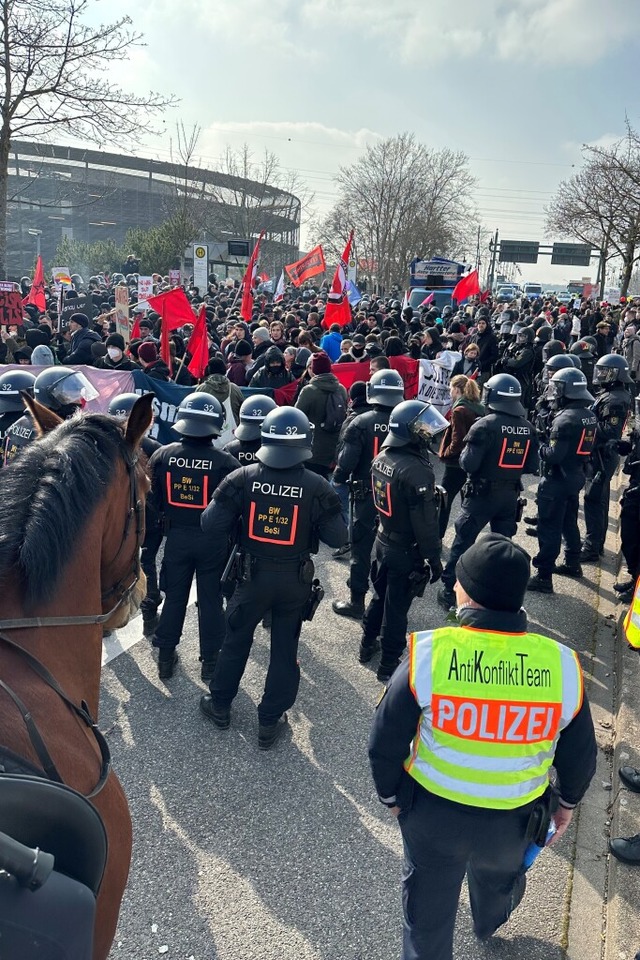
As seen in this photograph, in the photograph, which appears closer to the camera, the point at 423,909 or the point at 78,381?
the point at 423,909

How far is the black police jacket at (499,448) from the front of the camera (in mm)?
6105

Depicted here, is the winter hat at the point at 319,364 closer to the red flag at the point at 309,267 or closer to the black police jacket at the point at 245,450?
the black police jacket at the point at 245,450

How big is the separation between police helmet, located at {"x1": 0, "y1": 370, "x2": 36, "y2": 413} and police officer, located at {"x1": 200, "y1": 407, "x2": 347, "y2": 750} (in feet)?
7.89

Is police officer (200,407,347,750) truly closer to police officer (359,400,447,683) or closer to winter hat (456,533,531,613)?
police officer (359,400,447,683)

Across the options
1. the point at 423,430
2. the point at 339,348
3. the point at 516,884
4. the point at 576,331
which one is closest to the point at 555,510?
the point at 423,430

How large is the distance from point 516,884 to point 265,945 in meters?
1.20

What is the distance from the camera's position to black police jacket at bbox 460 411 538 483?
20.0 ft

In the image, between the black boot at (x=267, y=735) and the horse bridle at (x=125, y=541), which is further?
the black boot at (x=267, y=735)

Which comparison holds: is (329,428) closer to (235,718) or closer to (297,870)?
(235,718)

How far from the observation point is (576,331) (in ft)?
62.3

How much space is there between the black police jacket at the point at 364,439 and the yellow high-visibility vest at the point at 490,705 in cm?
394

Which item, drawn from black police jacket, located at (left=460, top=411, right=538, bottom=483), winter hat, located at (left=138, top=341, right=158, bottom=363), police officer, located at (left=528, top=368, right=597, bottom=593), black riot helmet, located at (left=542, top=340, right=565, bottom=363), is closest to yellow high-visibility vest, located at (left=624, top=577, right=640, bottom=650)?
black police jacket, located at (left=460, top=411, right=538, bottom=483)

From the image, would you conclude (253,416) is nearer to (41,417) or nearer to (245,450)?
(245,450)

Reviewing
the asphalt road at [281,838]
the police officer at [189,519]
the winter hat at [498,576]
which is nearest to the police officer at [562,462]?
the asphalt road at [281,838]
